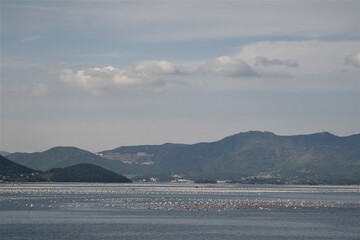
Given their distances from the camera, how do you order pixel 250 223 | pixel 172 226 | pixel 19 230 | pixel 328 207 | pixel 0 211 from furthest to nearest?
1. pixel 328 207
2. pixel 0 211
3. pixel 250 223
4. pixel 172 226
5. pixel 19 230

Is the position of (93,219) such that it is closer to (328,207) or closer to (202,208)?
(202,208)

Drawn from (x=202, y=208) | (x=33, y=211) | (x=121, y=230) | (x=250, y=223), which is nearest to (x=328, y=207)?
(x=202, y=208)

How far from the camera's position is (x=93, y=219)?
3858 inches

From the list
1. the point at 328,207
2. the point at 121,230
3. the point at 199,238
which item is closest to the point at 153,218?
the point at 121,230

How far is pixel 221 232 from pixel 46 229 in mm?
18343

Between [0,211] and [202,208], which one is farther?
[202,208]

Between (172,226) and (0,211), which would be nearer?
(172,226)

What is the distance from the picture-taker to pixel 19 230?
8200cm

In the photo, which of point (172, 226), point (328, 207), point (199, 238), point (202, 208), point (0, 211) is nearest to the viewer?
point (199, 238)

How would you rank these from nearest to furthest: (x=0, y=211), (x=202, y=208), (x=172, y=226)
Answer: (x=172, y=226) < (x=0, y=211) < (x=202, y=208)

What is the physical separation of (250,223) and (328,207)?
42.0m

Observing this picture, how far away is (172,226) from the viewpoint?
3538 inches

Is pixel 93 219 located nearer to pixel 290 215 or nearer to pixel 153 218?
pixel 153 218

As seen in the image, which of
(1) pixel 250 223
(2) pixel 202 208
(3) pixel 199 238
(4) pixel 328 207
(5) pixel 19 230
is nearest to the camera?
(3) pixel 199 238
